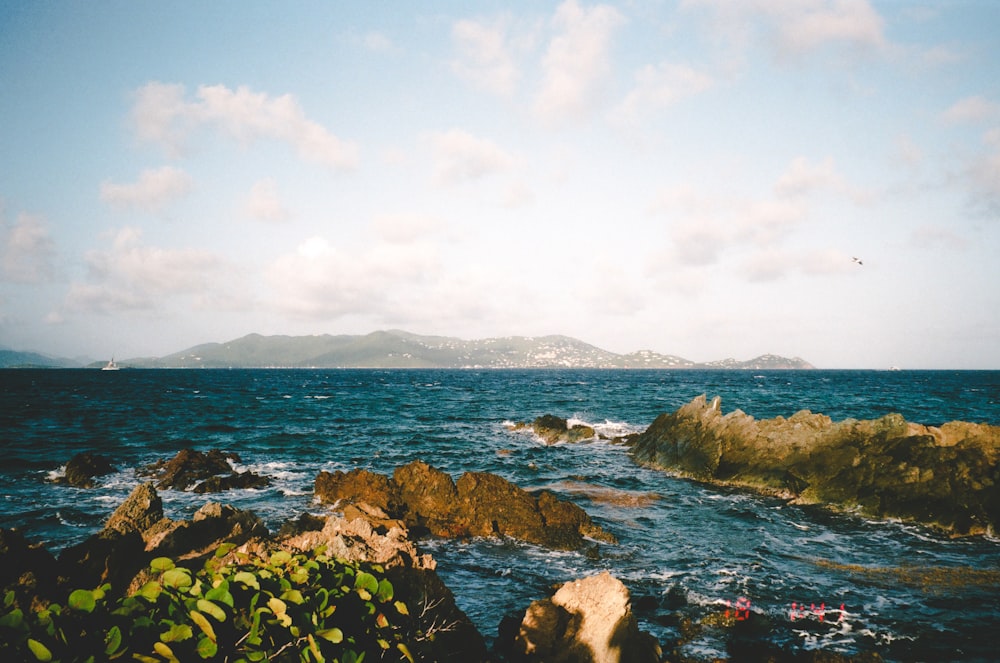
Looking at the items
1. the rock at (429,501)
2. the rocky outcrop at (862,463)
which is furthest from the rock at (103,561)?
the rocky outcrop at (862,463)

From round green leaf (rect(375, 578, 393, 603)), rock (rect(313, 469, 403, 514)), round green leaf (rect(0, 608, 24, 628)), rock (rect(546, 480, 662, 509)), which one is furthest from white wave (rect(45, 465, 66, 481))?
round green leaf (rect(0, 608, 24, 628))

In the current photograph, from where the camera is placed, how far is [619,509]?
61.2 feet

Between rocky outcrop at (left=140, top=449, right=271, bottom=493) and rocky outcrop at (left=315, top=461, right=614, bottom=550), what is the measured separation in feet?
20.8

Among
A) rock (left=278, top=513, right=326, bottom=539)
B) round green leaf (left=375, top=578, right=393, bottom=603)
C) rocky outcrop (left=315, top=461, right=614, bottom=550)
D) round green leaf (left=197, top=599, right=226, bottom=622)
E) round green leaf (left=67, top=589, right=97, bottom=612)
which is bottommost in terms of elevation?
rocky outcrop (left=315, top=461, right=614, bottom=550)

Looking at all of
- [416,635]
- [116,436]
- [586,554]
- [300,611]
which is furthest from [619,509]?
[116,436]

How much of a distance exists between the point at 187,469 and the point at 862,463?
31.5 metres

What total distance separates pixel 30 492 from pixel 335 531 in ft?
67.7

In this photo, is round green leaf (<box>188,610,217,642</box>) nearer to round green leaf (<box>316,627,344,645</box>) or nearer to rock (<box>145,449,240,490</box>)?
round green leaf (<box>316,627,344,645</box>)

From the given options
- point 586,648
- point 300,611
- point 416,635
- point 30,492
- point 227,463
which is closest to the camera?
point 300,611

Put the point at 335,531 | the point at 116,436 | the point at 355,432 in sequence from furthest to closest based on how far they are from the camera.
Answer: the point at 355,432 < the point at 116,436 < the point at 335,531

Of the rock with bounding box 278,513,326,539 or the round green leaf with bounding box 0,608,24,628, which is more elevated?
the round green leaf with bounding box 0,608,24,628

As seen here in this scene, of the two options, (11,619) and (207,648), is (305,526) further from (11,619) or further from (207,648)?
(11,619)

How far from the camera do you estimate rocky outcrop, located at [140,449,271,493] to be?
21.9 metres

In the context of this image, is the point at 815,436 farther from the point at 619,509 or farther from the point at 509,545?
the point at 509,545
